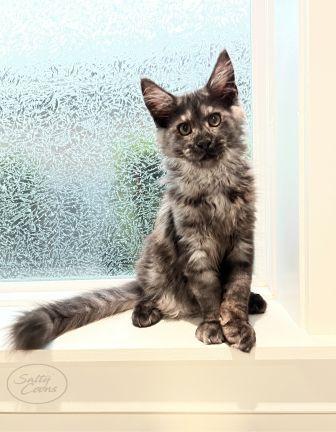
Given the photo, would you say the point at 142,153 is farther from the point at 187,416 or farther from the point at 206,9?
the point at 187,416

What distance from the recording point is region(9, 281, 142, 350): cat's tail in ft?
3.52

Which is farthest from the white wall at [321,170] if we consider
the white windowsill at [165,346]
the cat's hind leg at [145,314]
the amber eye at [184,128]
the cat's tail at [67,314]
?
the cat's tail at [67,314]

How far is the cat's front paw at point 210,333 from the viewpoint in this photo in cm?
106

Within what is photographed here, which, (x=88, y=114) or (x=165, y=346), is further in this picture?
(x=88, y=114)

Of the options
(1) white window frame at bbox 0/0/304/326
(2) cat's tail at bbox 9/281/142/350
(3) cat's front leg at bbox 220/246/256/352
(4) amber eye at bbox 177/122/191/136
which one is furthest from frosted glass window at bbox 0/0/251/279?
(3) cat's front leg at bbox 220/246/256/352

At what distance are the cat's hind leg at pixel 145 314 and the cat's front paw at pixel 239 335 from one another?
229 mm

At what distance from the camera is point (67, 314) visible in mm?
1191

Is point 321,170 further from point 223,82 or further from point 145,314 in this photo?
point 145,314

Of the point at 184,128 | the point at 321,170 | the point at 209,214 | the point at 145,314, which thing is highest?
the point at 184,128

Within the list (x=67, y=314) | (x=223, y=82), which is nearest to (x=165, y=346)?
(x=67, y=314)

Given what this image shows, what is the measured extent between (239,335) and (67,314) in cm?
46

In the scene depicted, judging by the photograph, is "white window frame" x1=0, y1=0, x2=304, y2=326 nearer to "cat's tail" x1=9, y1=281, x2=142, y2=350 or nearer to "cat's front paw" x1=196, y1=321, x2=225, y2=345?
"cat's tail" x1=9, y1=281, x2=142, y2=350

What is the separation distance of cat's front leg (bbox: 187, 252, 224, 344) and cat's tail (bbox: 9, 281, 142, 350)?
0.78 ft

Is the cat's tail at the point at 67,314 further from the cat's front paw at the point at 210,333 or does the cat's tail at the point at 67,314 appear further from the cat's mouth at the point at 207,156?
the cat's mouth at the point at 207,156
